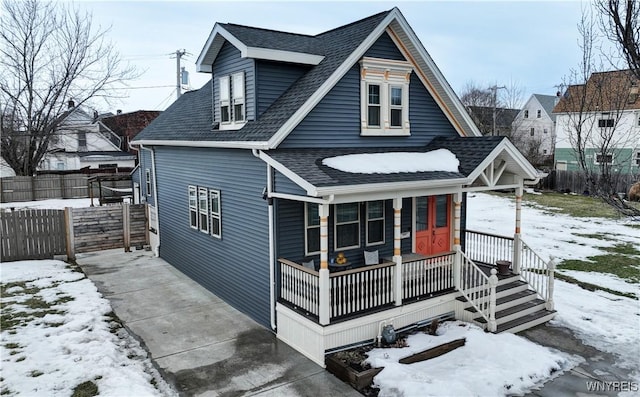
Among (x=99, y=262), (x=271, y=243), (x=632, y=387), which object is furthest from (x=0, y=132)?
(x=632, y=387)

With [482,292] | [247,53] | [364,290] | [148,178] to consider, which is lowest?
[482,292]

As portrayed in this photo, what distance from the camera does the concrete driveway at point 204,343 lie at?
7.50 m

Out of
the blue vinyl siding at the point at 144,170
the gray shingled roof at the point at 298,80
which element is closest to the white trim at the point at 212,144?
the gray shingled roof at the point at 298,80

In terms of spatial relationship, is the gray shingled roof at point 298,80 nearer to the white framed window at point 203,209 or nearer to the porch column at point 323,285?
the white framed window at point 203,209

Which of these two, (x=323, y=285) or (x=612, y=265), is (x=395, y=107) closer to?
(x=323, y=285)

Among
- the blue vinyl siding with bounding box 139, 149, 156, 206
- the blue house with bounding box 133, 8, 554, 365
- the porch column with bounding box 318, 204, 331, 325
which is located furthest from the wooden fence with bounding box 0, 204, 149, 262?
the porch column with bounding box 318, 204, 331, 325

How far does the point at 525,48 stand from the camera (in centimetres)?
1411

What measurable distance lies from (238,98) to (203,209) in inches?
129

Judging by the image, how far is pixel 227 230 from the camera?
11.3m

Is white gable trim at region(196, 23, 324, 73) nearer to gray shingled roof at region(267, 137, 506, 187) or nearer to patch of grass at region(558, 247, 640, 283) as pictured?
gray shingled roof at region(267, 137, 506, 187)

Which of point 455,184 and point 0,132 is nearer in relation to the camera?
point 455,184

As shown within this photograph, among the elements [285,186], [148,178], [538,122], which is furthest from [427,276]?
[538,122]

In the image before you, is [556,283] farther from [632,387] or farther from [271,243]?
[271,243]

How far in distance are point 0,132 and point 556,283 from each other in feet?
107
